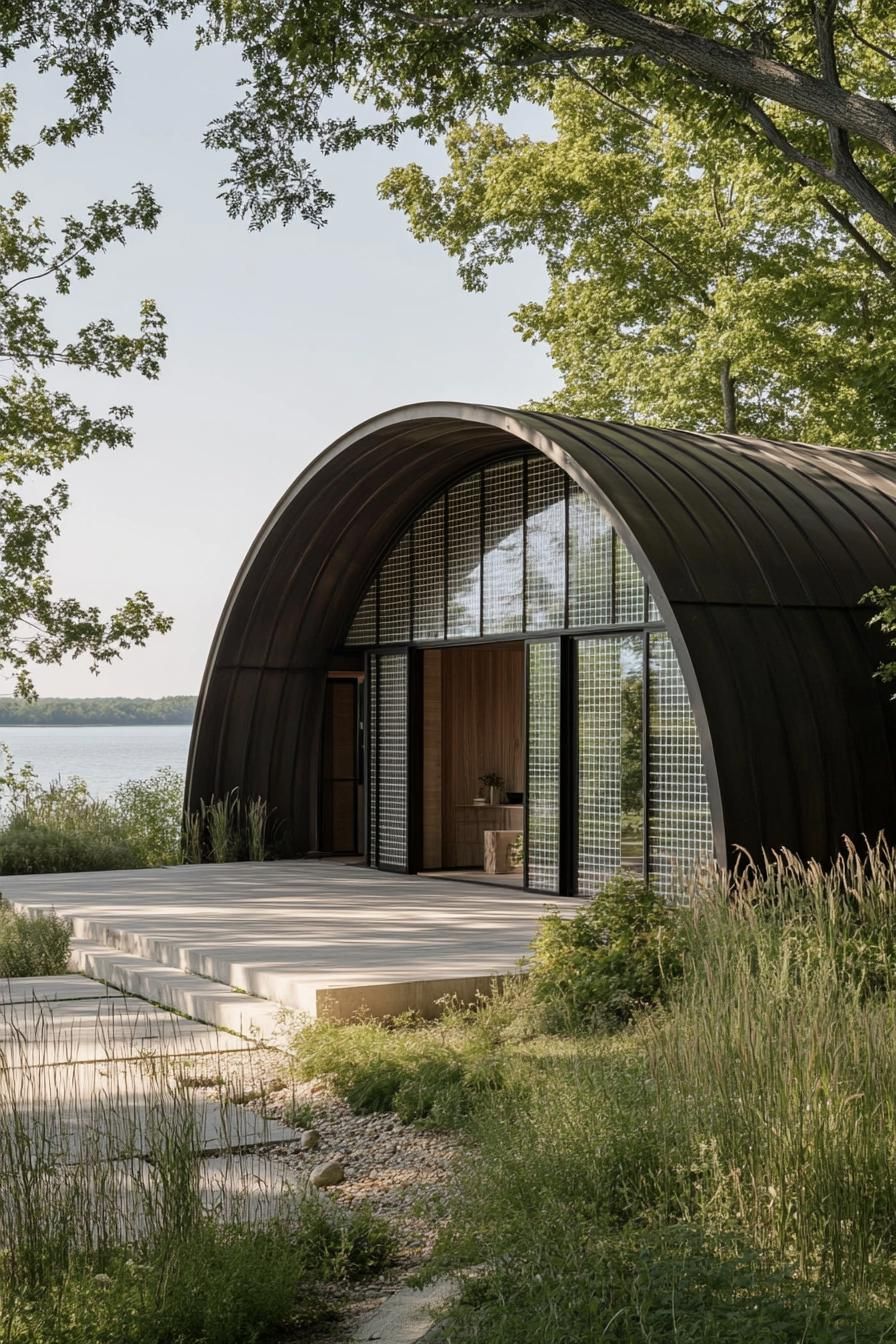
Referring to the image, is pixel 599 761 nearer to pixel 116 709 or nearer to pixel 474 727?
pixel 474 727

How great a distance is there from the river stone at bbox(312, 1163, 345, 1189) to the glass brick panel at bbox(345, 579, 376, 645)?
11671mm

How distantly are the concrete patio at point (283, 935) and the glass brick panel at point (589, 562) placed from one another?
8.75ft

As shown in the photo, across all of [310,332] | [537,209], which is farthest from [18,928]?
[310,332]

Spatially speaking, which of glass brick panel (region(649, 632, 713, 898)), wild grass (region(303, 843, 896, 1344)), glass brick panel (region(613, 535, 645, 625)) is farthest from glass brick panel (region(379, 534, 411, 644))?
wild grass (region(303, 843, 896, 1344))

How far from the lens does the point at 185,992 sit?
9.23m

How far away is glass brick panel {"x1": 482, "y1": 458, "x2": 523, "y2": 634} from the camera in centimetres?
1462

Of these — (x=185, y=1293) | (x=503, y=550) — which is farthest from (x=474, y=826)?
(x=185, y=1293)

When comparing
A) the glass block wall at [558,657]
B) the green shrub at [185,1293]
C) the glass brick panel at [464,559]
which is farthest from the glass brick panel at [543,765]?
the green shrub at [185,1293]

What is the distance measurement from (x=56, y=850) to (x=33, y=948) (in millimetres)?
5748

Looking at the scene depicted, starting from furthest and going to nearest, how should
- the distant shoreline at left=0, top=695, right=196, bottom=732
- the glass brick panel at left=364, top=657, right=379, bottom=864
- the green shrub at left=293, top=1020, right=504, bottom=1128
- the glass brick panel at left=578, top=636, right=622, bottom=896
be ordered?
the distant shoreline at left=0, top=695, right=196, bottom=732 < the glass brick panel at left=364, top=657, right=379, bottom=864 < the glass brick panel at left=578, top=636, right=622, bottom=896 < the green shrub at left=293, top=1020, right=504, bottom=1128

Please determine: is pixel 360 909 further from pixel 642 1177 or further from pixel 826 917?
pixel 642 1177

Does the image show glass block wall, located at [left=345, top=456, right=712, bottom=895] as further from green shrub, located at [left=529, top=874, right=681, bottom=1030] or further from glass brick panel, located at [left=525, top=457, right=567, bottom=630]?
green shrub, located at [left=529, top=874, right=681, bottom=1030]

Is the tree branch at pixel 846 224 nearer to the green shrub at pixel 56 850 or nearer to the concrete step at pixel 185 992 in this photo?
the green shrub at pixel 56 850

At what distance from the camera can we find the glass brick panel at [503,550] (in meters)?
14.6
